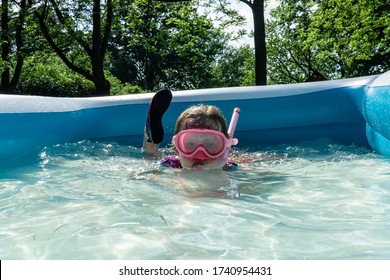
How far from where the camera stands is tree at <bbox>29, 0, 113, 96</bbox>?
973 centimetres

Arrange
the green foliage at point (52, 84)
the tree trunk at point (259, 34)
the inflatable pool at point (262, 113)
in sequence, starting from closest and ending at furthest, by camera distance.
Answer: the inflatable pool at point (262, 113) → the tree trunk at point (259, 34) → the green foliage at point (52, 84)

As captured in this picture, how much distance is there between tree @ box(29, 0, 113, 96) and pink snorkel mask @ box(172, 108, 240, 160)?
742cm

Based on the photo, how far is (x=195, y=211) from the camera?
194 cm

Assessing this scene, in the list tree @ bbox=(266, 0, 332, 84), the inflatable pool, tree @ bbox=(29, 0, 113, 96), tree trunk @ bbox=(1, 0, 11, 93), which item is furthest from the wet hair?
tree @ bbox=(266, 0, 332, 84)

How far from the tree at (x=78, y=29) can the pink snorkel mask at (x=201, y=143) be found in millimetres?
7420

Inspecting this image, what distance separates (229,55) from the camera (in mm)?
27594

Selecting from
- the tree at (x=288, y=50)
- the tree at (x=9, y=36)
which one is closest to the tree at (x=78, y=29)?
the tree at (x=9, y=36)

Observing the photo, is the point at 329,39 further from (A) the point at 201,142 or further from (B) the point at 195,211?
(B) the point at 195,211

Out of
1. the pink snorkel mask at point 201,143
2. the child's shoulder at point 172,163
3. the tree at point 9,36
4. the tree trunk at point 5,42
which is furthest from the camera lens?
the tree trunk at point 5,42

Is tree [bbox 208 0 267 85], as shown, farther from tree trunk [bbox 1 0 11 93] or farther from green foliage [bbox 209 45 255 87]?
green foliage [bbox 209 45 255 87]

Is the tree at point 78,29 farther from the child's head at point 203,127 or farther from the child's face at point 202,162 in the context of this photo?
the child's face at point 202,162

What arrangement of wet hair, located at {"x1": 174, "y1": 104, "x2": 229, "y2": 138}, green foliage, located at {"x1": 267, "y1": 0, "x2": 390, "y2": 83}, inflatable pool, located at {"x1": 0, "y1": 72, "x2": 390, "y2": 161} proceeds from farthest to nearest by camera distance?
green foliage, located at {"x1": 267, "y1": 0, "x2": 390, "y2": 83}, inflatable pool, located at {"x1": 0, "y1": 72, "x2": 390, "y2": 161}, wet hair, located at {"x1": 174, "y1": 104, "x2": 229, "y2": 138}

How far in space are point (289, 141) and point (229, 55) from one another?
78.1 ft

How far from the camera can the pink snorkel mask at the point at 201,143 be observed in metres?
2.51
